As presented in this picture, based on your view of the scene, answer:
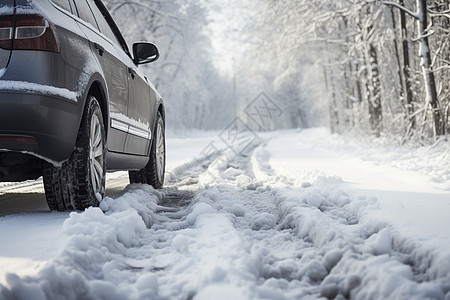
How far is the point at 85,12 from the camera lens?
3998 millimetres

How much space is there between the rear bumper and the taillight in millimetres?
314

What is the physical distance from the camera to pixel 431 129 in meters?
9.58

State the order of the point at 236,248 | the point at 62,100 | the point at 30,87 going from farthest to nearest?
the point at 62,100
the point at 30,87
the point at 236,248

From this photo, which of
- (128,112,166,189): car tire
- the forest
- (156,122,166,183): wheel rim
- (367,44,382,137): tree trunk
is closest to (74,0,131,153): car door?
(128,112,166,189): car tire

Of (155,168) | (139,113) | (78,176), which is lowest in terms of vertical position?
(155,168)

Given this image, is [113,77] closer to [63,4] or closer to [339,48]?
[63,4]

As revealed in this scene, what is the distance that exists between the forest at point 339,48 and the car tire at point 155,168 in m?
5.57

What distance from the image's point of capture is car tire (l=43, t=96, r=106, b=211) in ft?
10.9

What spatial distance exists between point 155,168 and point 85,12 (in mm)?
2247

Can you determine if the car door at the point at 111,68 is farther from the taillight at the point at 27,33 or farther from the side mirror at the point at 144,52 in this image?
the taillight at the point at 27,33

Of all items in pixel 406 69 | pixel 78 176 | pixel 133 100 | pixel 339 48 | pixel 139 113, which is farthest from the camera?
pixel 339 48

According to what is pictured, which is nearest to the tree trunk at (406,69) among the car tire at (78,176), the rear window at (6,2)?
the car tire at (78,176)

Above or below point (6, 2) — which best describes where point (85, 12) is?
above

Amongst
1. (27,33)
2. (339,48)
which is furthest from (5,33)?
(339,48)
